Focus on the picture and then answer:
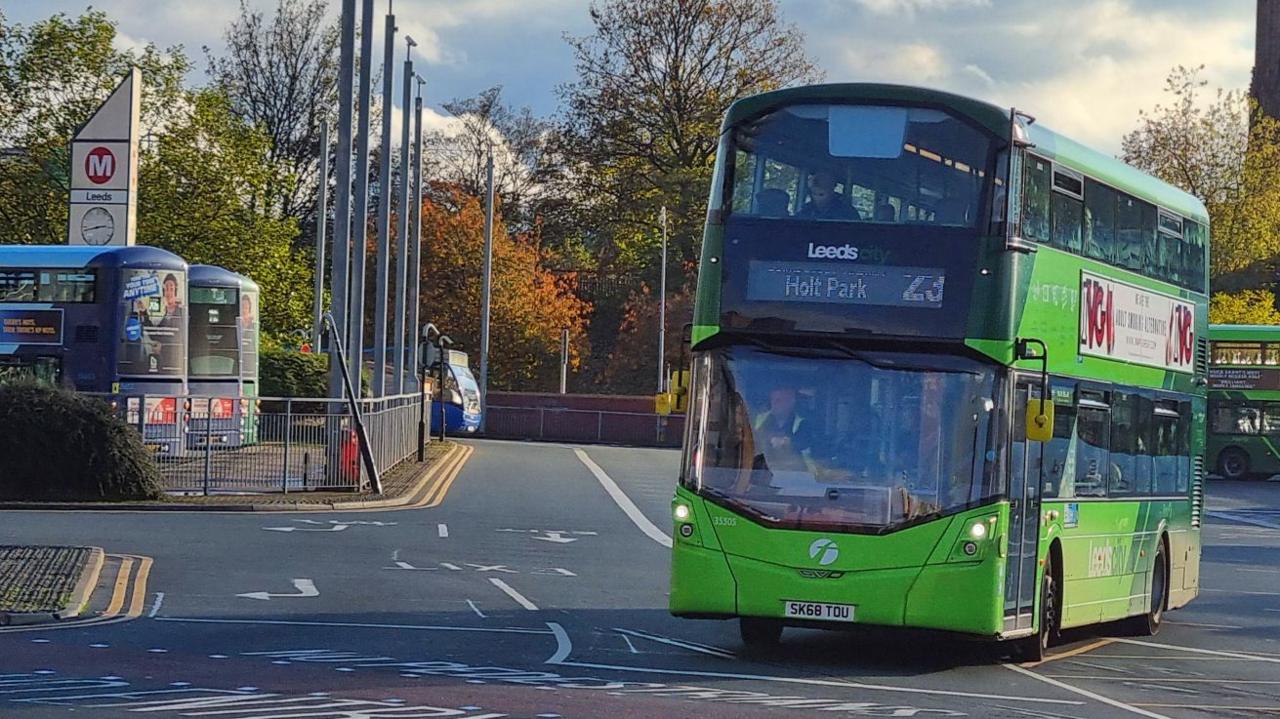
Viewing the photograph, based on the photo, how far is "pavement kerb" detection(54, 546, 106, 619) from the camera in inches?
639

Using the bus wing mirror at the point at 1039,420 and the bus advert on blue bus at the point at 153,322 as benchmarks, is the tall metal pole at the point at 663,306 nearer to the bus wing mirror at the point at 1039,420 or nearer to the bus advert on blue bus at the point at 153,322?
the bus advert on blue bus at the point at 153,322

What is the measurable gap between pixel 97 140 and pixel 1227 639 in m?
26.4

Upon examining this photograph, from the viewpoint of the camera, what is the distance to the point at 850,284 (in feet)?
46.6

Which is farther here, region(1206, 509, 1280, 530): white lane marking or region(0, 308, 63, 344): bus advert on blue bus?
region(0, 308, 63, 344): bus advert on blue bus

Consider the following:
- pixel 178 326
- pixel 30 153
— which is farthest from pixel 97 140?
pixel 30 153

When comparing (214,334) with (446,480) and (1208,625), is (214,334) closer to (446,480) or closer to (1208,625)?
(446,480)

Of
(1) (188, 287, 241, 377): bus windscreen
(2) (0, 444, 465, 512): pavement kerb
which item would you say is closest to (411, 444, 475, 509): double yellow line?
(2) (0, 444, 465, 512): pavement kerb

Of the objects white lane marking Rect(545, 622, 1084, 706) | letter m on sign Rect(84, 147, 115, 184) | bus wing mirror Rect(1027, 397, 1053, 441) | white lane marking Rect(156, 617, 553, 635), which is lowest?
white lane marking Rect(156, 617, 553, 635)

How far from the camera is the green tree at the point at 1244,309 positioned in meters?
71.8

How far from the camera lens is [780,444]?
46.3 feet

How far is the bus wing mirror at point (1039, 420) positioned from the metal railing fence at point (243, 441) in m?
18.6

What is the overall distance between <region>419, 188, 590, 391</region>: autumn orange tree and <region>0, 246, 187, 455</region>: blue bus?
37.1 metres

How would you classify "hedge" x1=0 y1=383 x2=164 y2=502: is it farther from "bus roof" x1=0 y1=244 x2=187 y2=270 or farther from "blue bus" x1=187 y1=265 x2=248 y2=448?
"blue bus" x1=187 y1=265 x2=248 y2=448

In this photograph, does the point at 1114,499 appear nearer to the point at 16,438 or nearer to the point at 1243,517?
the point at 16,438
